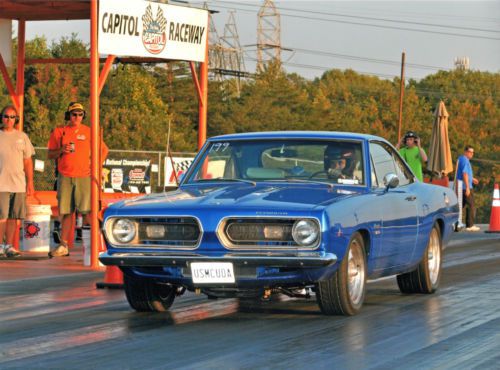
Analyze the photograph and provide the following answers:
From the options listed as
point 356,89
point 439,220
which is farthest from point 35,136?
point 356,89

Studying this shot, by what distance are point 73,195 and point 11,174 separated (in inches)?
33.2

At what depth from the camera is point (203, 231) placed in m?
A: 9.57

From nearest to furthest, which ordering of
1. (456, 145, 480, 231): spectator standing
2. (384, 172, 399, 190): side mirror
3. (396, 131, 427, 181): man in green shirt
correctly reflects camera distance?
1. (384, 172, 399, 190): side mirror
2. (396, 131, 427, 181): man in green shirt
3. (456, 145, 480, 231): spectator standing

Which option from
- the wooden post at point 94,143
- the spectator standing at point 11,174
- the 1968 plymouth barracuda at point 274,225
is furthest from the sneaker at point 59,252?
the 1968 plymouth barracuda at point 274,225

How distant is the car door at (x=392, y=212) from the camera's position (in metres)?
10.8

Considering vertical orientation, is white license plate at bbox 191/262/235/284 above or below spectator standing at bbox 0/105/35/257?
below

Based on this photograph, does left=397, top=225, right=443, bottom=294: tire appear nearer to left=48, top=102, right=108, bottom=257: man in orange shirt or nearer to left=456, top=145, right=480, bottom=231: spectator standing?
left=48, top=102, right=108, bottom=257: man in orange shirt

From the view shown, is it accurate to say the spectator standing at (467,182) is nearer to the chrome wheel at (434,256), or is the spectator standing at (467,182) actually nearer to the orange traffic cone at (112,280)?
the chrome wheel at (434,256)

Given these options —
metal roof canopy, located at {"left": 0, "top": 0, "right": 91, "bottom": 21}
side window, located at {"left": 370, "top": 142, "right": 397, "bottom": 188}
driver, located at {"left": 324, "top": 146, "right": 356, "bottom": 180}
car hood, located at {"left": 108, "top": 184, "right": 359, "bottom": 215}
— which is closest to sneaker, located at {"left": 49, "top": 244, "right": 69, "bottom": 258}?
metal roof canopy, located at {"left": 0, "top": 0, "right": 91, "bottom": 21}

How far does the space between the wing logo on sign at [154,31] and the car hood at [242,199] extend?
587 centimetres

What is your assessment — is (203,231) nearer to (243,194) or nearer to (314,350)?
(243,194)

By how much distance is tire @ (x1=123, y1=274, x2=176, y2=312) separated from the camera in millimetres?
10336

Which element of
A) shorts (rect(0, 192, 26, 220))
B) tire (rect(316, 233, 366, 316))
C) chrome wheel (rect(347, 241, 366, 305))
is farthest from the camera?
shorts (rect(0, 192, 26, 220))

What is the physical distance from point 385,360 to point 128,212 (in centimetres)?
294
